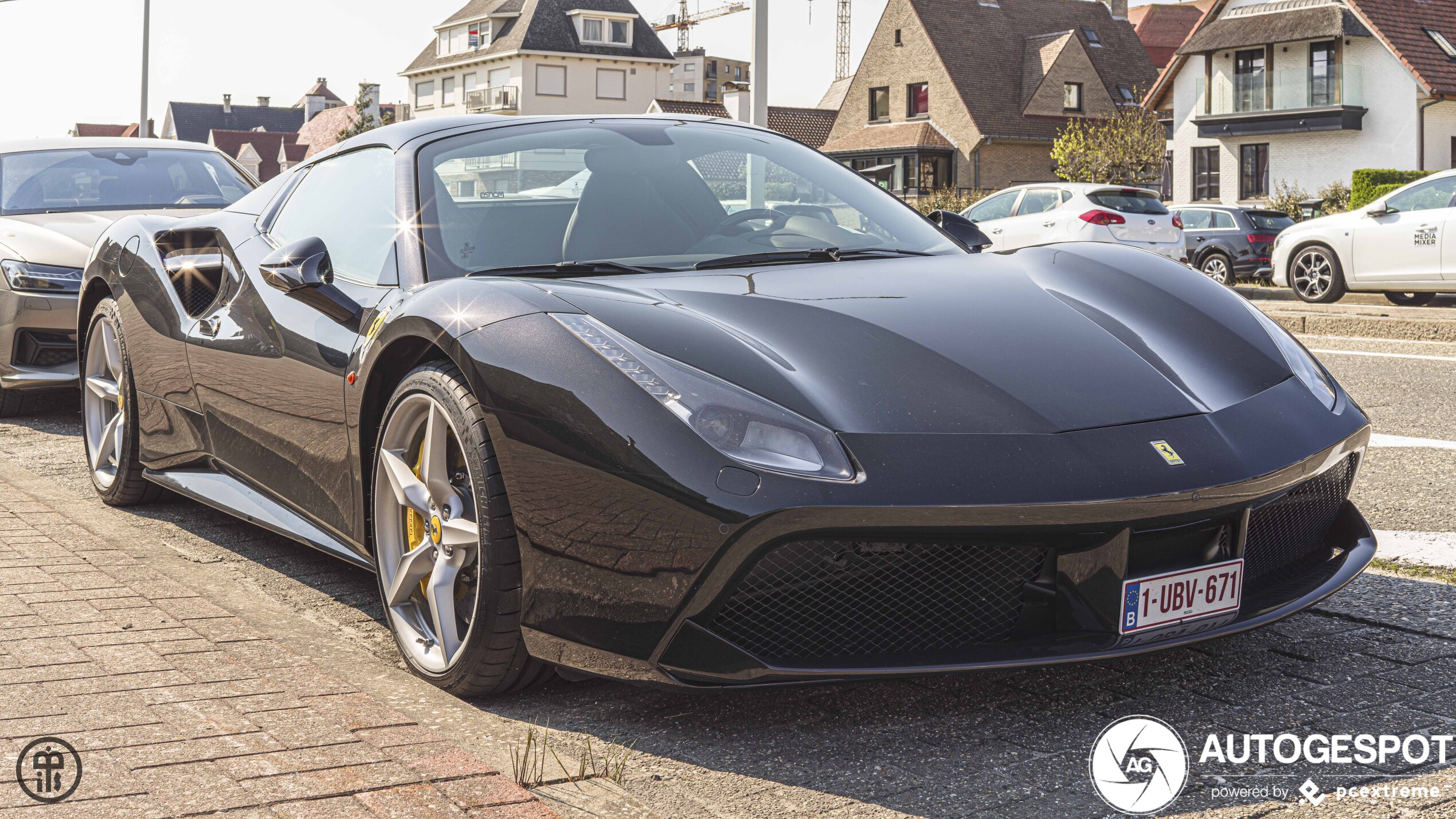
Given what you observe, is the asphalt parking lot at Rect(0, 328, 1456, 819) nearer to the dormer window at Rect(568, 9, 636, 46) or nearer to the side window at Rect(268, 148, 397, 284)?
the side window at Rect(268, 148, 397, 284)

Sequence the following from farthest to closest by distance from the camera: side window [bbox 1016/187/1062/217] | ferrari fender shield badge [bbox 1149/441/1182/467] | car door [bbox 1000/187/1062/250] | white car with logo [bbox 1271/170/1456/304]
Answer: side window [bbox 1016/187/1062/217] → car door [bbox 1000/187/1062/250] → white car with logo [bbox 1271/170/1456/304] → ferrari fender shield badge [bbox 1149/441/1182/467]

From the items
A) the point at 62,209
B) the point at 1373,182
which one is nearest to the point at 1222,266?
the point at 1373,182

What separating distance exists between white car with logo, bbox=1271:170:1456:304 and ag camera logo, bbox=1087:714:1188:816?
1291 cm

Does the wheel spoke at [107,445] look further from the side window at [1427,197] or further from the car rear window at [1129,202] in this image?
the car rear window at [1129,202]

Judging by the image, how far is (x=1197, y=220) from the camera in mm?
22469

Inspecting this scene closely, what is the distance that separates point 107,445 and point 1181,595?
4127mm

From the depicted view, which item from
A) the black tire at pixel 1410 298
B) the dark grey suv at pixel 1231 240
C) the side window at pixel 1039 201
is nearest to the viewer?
the black tire at pixel 1410 298

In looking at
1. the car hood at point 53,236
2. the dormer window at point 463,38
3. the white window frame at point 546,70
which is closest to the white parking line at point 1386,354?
the car hood at point 53,236

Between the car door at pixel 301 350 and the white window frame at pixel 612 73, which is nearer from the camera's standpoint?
the car door at pixel 301 350

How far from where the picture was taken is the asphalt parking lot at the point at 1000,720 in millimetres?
2400

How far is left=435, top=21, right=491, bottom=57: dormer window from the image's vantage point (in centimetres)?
7388

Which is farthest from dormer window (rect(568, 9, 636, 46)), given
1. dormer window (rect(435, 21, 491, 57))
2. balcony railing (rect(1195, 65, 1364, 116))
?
balcony railing (rect(1195, 65, 1364, 116))

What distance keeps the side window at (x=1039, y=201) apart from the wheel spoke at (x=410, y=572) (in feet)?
54.8

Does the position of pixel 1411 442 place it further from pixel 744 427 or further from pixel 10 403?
pixel 10 403
